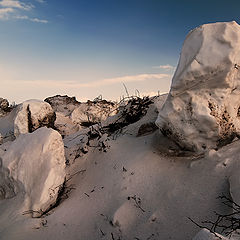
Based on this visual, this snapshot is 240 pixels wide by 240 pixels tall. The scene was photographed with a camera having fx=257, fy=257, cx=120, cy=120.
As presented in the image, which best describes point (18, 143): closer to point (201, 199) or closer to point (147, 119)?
point (147, 119)

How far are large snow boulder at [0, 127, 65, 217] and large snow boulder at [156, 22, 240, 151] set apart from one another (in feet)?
4.19

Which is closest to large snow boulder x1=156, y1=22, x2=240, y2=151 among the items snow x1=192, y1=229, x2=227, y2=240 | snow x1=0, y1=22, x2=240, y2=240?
snow x1=0, y1=22, x2=240, y2=240

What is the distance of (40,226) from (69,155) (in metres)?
1.23

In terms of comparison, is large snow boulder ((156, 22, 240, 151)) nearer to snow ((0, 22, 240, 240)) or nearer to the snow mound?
snow ((0, 22, 240, 240))

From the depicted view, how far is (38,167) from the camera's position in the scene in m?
2.79

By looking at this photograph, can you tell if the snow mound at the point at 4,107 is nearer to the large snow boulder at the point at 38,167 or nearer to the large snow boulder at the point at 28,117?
the large snow boulder at the point at 28,117

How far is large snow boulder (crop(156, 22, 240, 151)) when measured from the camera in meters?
2.39

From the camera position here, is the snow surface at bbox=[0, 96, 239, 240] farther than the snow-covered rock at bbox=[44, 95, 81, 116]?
No

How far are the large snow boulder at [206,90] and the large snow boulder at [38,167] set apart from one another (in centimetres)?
128

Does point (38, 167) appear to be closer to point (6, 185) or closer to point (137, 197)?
point (6, 185)

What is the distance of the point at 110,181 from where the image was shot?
2.67 meters

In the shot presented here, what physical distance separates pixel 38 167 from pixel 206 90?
1.94 meters

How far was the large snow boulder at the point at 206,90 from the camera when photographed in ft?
7.84

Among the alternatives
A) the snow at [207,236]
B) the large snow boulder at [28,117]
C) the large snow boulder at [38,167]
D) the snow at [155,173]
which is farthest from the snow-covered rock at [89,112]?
the snow at [207,236]
